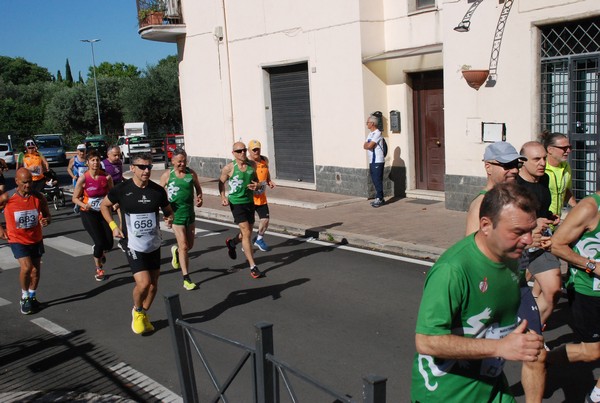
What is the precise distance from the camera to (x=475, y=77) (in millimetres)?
11695

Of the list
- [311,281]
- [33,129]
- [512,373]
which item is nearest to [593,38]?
[311,281]

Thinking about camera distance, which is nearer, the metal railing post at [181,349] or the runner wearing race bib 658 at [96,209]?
the metal railing post at [181,349]

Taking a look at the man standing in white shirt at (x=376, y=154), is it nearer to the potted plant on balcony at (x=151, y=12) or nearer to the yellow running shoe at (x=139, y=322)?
the yellow running shoe at (x=139, y=322)

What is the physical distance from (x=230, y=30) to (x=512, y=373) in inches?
633

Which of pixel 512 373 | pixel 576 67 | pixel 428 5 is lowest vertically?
pixel 512 373

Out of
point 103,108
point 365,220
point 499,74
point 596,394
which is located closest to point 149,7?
point 365,220

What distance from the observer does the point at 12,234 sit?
25.8 ft

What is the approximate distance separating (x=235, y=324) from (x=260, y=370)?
12.0 ft

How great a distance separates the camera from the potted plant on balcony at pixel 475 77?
38.2 feet

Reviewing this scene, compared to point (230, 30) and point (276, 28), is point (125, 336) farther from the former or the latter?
point (230, 30)

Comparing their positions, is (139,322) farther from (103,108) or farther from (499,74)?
(103,108)

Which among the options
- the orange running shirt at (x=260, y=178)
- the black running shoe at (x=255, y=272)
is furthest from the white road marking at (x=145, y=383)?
the orange running shirt at (x=260, y=178)

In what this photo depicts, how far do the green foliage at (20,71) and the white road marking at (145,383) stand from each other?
95.3 meters

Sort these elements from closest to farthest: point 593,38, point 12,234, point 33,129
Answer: point 12,234
point 593,38
point 33,129
